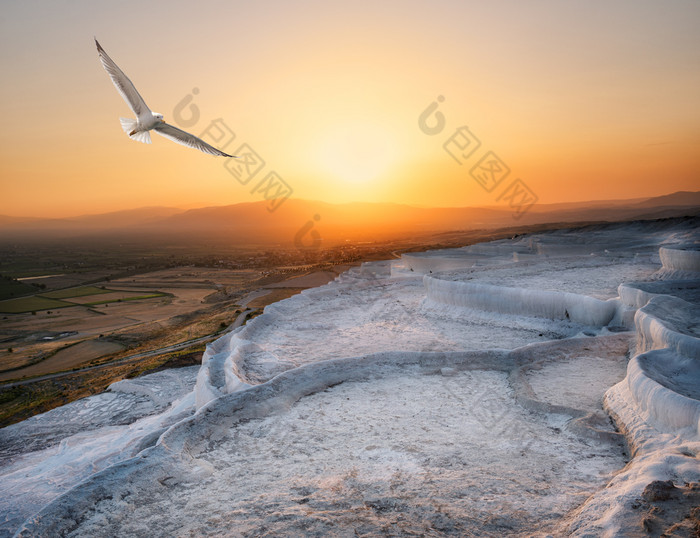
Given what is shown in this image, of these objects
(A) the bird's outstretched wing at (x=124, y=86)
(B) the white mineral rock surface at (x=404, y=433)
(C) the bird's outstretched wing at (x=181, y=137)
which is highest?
(A) the bird's outstretched wing at (x=124, y=86)

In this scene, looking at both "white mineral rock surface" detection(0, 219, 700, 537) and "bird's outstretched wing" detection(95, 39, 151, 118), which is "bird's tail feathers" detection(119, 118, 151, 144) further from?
"white mineral rock surface" detection(0, 219, 700, 537)

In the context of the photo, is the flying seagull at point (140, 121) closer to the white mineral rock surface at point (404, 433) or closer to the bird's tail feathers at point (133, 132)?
the bird's tail feathers at point (133, 132)

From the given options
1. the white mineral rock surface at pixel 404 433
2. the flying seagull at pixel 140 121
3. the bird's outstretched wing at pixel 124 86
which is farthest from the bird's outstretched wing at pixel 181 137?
the white mineral rock surface at pixel 404 433

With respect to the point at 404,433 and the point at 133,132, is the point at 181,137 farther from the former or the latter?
the point at 404,433

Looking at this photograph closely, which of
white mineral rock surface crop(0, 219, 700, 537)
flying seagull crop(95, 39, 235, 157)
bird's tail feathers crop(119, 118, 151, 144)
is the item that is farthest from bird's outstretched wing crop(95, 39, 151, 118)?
white mineral rock surface crop(0, 219, 700, 537)

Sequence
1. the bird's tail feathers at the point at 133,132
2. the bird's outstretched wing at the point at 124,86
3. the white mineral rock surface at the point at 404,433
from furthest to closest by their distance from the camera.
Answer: the bird's tail feathers at the point at 133,132
the bird's outstretched wing at the point at 124,86
the white mineral rock surface at the point at 404,433

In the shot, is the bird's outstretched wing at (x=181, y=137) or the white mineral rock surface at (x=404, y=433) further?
Result: the bird's outstretched wing at (x=181, y=137)

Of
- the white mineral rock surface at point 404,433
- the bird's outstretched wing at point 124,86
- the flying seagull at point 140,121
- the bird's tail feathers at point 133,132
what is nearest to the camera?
the white mineral rock surface at point 404,433
